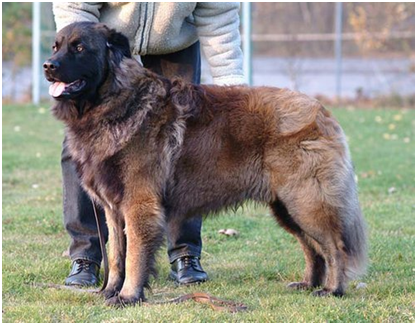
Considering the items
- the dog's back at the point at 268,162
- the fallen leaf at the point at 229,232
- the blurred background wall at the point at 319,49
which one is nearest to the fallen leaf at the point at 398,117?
the blurred background wall at the point at 319,49

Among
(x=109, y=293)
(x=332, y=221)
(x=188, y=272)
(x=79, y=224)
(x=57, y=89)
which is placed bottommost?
(x=188, y=272)

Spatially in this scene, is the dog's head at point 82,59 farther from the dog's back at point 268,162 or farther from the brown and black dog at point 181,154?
the dog's back at point 268,162

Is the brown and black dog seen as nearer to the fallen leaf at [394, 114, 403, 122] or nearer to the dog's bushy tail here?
the dog's bushy tail

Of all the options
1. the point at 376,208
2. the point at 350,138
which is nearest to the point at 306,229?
the point at 376,208

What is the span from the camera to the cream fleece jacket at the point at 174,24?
17.6 feet

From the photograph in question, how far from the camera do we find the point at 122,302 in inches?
182

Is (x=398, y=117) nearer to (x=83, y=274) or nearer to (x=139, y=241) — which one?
(x=83, y=274)

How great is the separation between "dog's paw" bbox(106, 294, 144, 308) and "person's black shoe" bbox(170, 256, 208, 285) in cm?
75

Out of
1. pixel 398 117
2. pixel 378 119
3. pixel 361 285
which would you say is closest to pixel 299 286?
pixel 361 285

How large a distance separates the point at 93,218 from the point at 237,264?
115 centimetres

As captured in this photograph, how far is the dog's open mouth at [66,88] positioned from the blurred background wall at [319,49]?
14423 millimetres

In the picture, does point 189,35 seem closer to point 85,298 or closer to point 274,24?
point 85,298

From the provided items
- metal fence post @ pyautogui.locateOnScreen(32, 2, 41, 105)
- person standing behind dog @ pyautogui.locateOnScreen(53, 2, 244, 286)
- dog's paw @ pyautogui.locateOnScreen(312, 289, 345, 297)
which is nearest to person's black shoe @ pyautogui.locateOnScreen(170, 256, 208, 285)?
person standing behind dog @ pyautogui.locateOnScreen(53, 2, 244, 286)

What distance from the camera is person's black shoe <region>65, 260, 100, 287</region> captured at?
17.2ft
